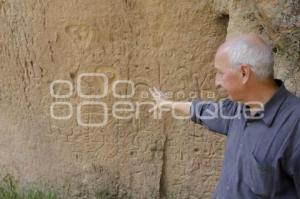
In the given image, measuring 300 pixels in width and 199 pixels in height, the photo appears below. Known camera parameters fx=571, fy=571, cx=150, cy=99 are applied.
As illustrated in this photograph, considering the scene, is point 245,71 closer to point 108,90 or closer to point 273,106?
point 273,106

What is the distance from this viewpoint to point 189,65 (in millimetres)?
3404

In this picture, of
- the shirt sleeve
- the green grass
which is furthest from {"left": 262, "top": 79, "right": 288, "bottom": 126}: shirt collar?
the green grass

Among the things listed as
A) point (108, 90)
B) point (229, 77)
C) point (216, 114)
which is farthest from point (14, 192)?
point (229, 77)

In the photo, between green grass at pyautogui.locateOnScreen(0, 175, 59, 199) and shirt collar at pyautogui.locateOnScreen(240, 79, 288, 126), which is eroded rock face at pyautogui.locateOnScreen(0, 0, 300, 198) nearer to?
green grass at pyautogui.locateOnScreen(0, 175, 59, 199)

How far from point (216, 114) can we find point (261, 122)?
39cm

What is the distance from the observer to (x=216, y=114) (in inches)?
89.5

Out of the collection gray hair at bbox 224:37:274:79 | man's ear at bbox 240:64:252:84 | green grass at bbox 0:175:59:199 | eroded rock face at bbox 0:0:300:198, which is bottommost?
green grass at bbox 0:175:59:199

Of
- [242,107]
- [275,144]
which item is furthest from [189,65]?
[275,144]

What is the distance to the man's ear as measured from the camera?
1.85m

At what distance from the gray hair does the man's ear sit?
0.01 m

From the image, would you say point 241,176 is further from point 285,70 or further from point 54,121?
point 54,121

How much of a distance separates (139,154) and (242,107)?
1664mm

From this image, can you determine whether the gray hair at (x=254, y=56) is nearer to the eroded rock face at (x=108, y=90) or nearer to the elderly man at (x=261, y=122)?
the elderly man at (x=261, y=122)

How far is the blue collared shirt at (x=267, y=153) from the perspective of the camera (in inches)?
71.6
